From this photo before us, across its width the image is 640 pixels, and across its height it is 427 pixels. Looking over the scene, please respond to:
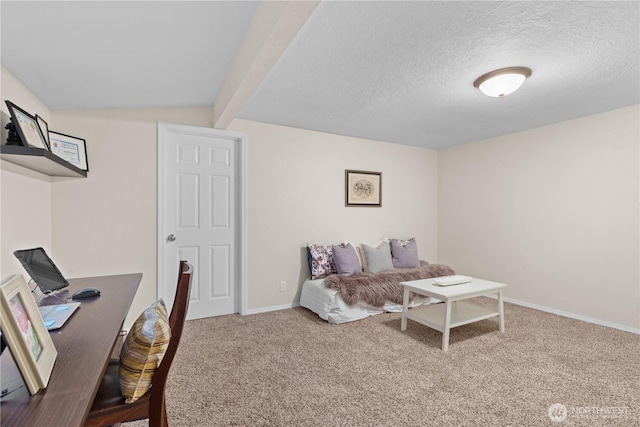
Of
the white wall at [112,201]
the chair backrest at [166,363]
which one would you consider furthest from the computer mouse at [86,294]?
the white wall at [112,201]

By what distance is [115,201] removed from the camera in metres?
2.85

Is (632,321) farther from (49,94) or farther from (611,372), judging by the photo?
(49,94)

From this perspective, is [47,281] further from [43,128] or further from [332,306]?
[332,306]

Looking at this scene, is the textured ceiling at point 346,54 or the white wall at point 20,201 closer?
the textured ceiling at point 346,54

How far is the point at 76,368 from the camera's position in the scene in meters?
0.94

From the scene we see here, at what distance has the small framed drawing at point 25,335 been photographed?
79 centimetres

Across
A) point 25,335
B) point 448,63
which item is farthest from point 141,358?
point 448,63

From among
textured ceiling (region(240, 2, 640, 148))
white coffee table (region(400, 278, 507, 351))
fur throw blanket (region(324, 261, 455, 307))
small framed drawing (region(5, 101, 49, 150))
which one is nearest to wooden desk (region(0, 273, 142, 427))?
small framed drawing (region(5, 101, 49, 150))

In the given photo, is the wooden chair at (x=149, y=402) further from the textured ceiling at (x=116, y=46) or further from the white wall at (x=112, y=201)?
the white wall at (x=112, y=201)

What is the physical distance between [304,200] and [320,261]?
2.63ft

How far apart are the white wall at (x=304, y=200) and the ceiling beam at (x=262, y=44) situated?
120 cm
